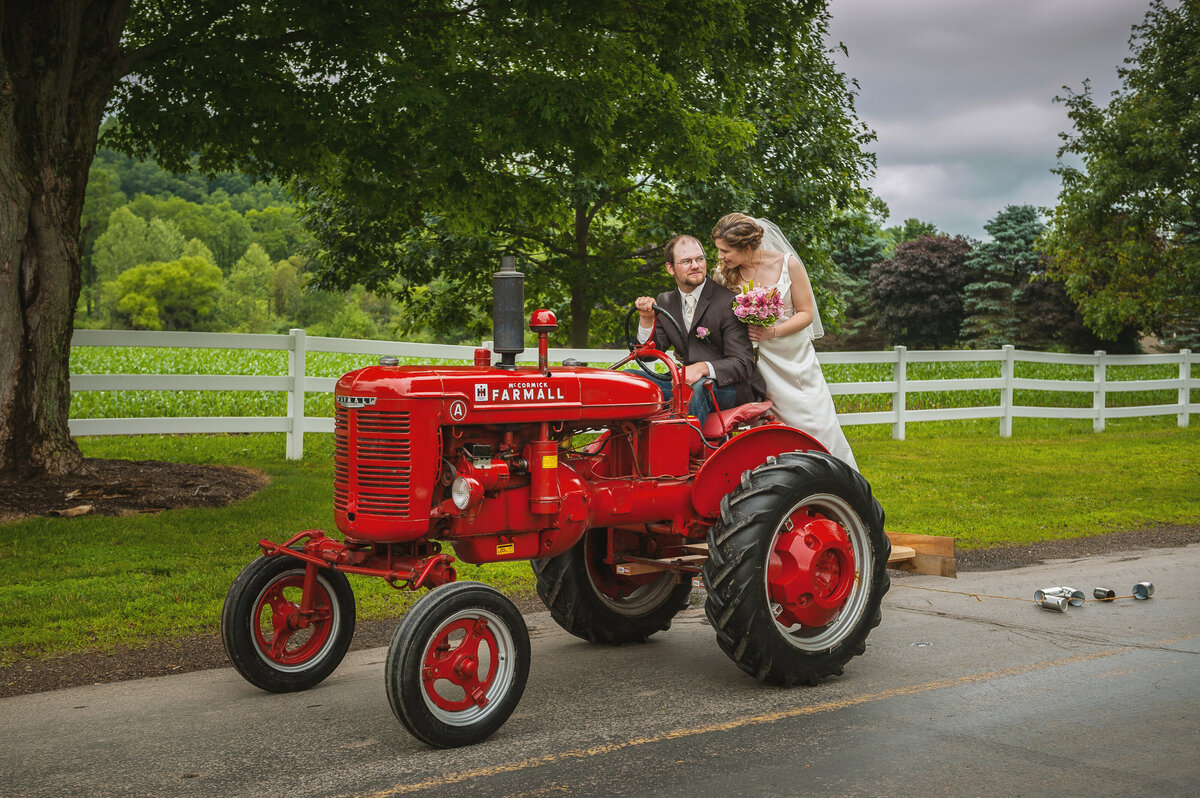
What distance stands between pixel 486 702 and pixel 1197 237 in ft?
104

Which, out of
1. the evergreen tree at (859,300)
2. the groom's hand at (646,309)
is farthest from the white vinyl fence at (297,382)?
the evergreen tree at (859,300)

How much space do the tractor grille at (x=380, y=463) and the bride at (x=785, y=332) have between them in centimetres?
235

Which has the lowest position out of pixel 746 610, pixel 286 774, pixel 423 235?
pixel 286 774

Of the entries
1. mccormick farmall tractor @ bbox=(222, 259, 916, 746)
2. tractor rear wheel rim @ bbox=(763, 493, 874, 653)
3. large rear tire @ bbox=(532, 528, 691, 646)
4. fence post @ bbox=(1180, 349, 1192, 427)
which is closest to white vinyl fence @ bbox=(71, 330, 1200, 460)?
fence post @ bbox=(1180, 349, 1192, 427)

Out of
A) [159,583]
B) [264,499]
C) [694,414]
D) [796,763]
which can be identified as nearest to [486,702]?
[796,763]

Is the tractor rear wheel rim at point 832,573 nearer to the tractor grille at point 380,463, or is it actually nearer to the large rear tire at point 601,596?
the large rear tire at point 601,596

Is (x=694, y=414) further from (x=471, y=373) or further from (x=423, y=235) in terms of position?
(x=423, y=235)

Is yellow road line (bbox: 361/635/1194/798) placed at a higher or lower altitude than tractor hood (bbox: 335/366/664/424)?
lower

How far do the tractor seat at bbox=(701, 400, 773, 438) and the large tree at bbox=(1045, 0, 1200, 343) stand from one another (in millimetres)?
21803

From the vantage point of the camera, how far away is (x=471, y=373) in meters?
4.81

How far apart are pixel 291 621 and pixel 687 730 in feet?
6.08

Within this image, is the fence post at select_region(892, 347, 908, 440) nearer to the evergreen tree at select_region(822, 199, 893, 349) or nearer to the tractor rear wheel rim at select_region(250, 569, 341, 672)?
the tractor rear wheel rim at select_region(250, 569, 341, 672)

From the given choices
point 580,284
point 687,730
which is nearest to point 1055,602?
point 687,730

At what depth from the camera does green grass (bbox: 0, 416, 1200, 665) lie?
6.80m
